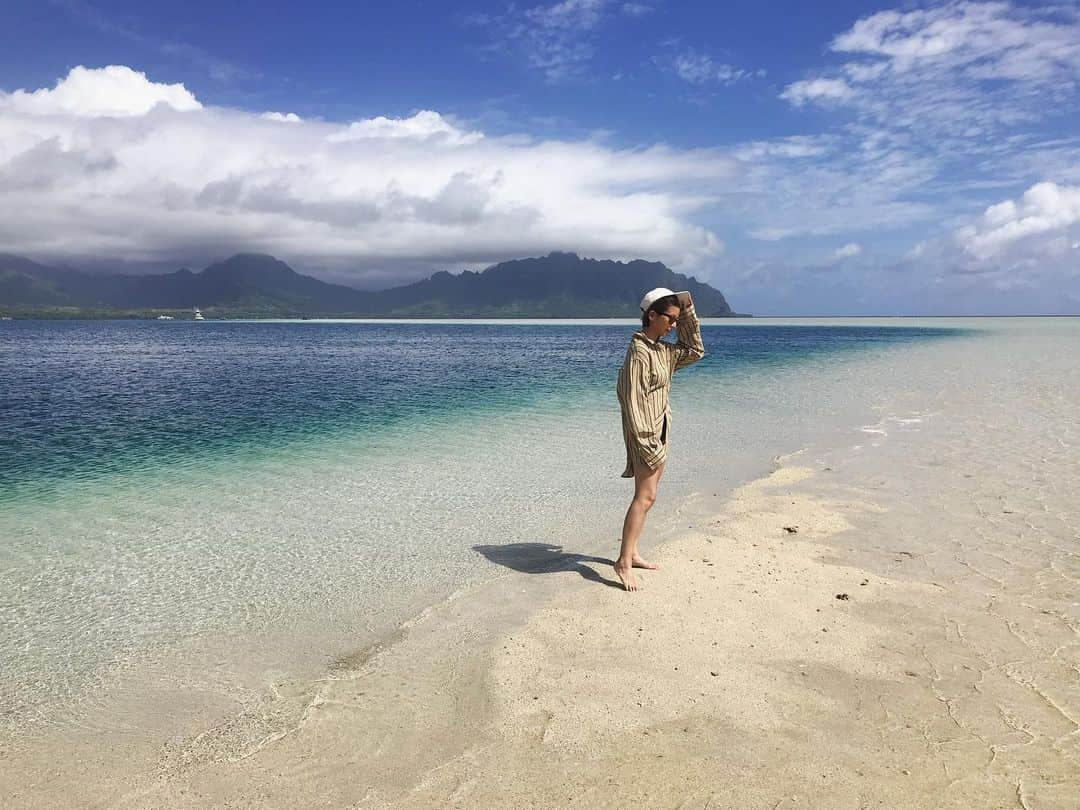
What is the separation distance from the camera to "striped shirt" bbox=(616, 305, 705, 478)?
683cm

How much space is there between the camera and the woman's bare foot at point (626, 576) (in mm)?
7238

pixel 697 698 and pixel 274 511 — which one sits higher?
pixel 697 698

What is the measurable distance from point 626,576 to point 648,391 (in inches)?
81.2

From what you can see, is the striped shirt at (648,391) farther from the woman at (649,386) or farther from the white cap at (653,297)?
the white cap at (653,297)

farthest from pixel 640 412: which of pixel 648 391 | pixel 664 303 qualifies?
pixel 664 303

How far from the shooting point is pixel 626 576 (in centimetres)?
730

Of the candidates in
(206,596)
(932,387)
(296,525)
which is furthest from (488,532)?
(932,387)

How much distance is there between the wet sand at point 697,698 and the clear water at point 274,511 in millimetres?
912

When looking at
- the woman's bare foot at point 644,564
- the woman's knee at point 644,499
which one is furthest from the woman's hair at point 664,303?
the woman's bare foot at point 644,564

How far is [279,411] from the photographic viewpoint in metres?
24.8

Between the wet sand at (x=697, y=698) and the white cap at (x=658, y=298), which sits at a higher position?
the white cap at (x=658, y=298)

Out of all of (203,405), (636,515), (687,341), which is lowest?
(203,405)

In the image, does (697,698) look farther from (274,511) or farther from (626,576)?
(274,511)

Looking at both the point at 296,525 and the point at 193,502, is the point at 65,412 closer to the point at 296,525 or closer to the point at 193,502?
the point at 193,502
